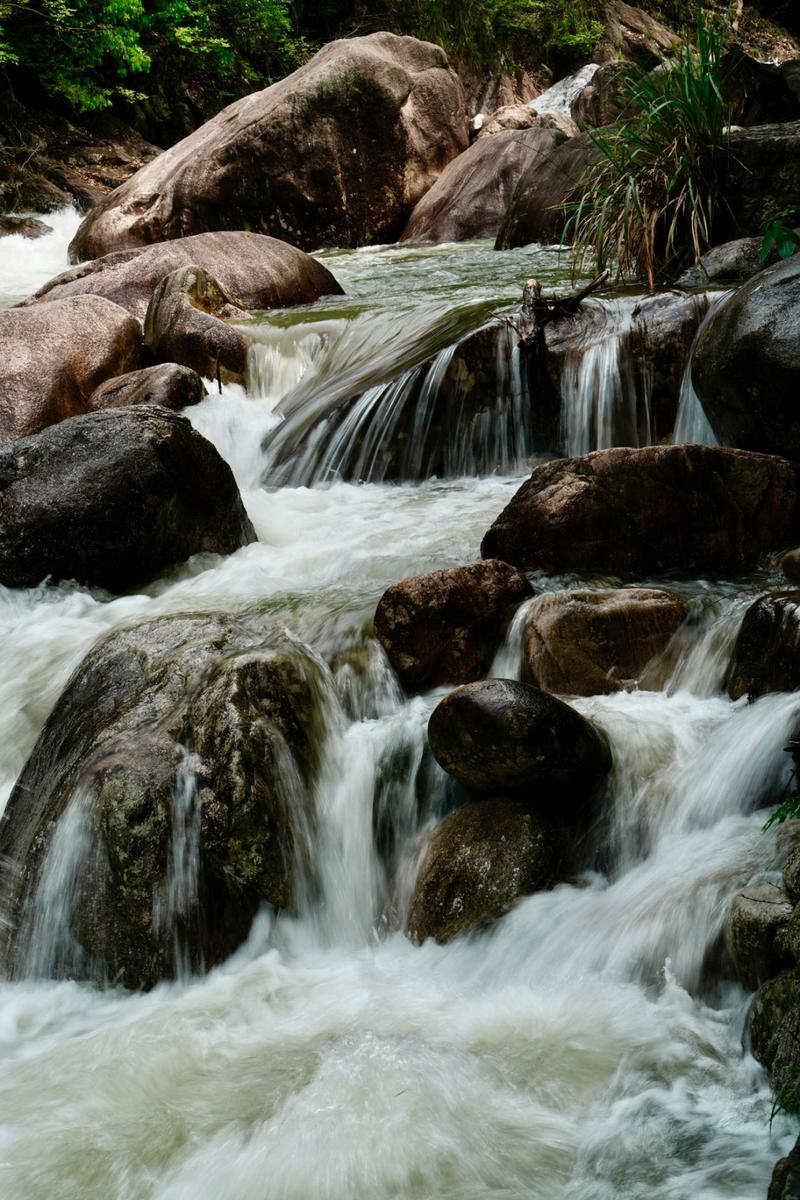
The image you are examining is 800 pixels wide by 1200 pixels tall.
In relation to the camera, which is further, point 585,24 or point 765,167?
point 585,24

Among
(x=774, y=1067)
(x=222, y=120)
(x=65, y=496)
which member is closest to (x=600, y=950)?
(x=774, y=1067)

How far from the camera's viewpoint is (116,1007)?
3.34 metres

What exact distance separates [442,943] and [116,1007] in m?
1.04

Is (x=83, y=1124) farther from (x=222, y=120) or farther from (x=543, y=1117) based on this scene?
(x=222, y=120)

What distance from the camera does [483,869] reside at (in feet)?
11.2

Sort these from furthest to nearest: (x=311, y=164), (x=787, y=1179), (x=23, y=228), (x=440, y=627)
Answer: (x=23, y=228), (x=311, y=164), (x=440, y=627), (x=787, y=1179)

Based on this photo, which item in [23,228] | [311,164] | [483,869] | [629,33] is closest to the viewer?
[483,869]

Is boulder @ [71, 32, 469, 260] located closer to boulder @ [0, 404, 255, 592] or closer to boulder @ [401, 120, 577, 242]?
boulder @ [401, 120, 577, 242]

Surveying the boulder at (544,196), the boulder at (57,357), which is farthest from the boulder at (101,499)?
the boulder at (544,196)

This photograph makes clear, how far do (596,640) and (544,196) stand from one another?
911cm

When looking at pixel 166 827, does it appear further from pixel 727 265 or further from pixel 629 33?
pixel 629 33

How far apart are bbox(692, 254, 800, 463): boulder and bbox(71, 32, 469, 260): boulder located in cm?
976

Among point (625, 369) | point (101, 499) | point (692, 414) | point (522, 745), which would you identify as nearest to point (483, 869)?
point (522, 745)

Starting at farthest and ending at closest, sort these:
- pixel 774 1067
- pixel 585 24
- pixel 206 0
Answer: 1. pixel 585 24
2. pixel 206 0
3. pixel 774 1067
